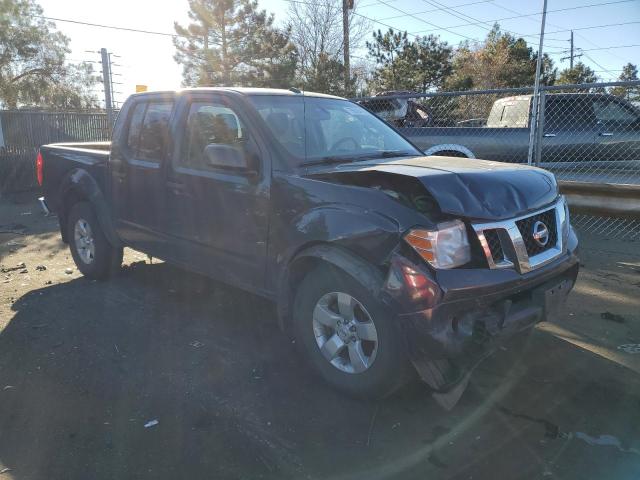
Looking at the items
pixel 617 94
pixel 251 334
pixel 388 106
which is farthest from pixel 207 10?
pixel 251 334

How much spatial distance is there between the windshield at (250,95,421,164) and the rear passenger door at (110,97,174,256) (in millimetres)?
1115

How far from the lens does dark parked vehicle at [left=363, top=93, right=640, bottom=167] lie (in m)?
7.08

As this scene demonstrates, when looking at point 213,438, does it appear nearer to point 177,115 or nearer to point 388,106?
point 177,115

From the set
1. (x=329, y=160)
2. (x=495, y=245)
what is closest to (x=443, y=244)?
(x=495, y=245)

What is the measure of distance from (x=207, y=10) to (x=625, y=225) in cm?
3426

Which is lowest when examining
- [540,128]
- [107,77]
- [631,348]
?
[631,348]

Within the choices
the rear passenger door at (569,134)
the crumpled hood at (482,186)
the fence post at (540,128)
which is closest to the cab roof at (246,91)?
the crumpled hood at (482,186)

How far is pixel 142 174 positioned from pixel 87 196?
1118 millimetres

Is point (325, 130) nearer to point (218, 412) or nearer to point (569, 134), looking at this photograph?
point (218, 412)

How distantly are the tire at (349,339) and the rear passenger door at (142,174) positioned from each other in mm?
1855

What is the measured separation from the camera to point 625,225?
7.33m

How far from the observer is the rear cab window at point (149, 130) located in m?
4.57

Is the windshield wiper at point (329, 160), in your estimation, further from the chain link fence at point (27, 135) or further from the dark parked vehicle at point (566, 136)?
the chain link fence at point (27, 135)

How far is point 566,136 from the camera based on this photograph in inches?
292
